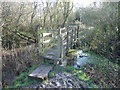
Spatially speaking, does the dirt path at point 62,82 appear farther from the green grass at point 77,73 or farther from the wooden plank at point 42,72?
the wooden plank at point 42,72

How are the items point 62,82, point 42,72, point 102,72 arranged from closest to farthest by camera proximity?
point 62,82 < point 42,72 < point 102,72

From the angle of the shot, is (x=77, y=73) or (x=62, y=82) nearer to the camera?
(x=62, y=82)

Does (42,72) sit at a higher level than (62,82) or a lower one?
higher

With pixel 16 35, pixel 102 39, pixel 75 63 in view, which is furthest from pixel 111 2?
pixel 16 35

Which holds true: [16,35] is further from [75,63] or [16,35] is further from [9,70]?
[75,63]

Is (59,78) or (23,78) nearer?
(59,78)

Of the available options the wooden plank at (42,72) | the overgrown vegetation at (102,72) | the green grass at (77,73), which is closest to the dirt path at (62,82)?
the green grass at (77,73)

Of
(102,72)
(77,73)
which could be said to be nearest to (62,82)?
(77,73)

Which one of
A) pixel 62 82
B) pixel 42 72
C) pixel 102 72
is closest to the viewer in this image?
pixel 62 82

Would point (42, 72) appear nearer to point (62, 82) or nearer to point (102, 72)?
point (62, 82)

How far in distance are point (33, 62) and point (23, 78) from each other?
110 centimetres

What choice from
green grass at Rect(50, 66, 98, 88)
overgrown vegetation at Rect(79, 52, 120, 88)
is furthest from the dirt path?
overgrown vegetation at Rect(79, 52, 120, 88)

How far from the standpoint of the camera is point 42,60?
4.73 m

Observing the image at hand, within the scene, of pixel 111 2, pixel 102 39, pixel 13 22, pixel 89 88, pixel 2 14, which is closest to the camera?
pixel 89 88
